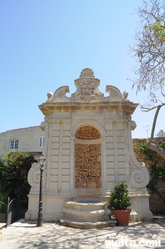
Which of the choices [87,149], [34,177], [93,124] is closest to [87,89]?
[93,124]

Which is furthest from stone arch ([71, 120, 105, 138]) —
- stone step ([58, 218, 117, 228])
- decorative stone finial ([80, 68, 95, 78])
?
stone step ([58, 218, 117, 228])

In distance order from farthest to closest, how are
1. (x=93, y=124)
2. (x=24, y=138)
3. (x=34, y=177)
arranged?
1. (x=24, y=138)
2. (x=93, y=124)
3. (x=34, y=177)

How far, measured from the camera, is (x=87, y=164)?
10.5 metres

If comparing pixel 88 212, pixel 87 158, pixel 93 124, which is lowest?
pixel 88 212

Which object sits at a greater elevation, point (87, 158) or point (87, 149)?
point (87, 149)

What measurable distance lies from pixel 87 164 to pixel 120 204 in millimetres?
3265

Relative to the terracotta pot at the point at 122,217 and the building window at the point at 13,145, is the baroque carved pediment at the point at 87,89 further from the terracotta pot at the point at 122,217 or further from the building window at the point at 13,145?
the building window at the point at 13,145

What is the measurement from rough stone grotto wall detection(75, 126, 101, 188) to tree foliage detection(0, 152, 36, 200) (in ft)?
9.34

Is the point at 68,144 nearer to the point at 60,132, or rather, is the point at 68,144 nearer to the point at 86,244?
the point at 60,132

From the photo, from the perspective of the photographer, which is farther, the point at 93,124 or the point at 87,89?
the point at 87,89

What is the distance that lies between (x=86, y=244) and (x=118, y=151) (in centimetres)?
480

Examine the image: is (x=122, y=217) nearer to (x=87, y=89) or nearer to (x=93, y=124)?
(x=93, y=124)

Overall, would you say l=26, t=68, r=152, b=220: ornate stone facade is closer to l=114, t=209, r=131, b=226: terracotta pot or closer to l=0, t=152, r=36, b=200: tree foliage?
l=114, t=209, r=131, b=226: terracotta pot

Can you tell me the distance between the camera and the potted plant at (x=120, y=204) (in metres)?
7.38
